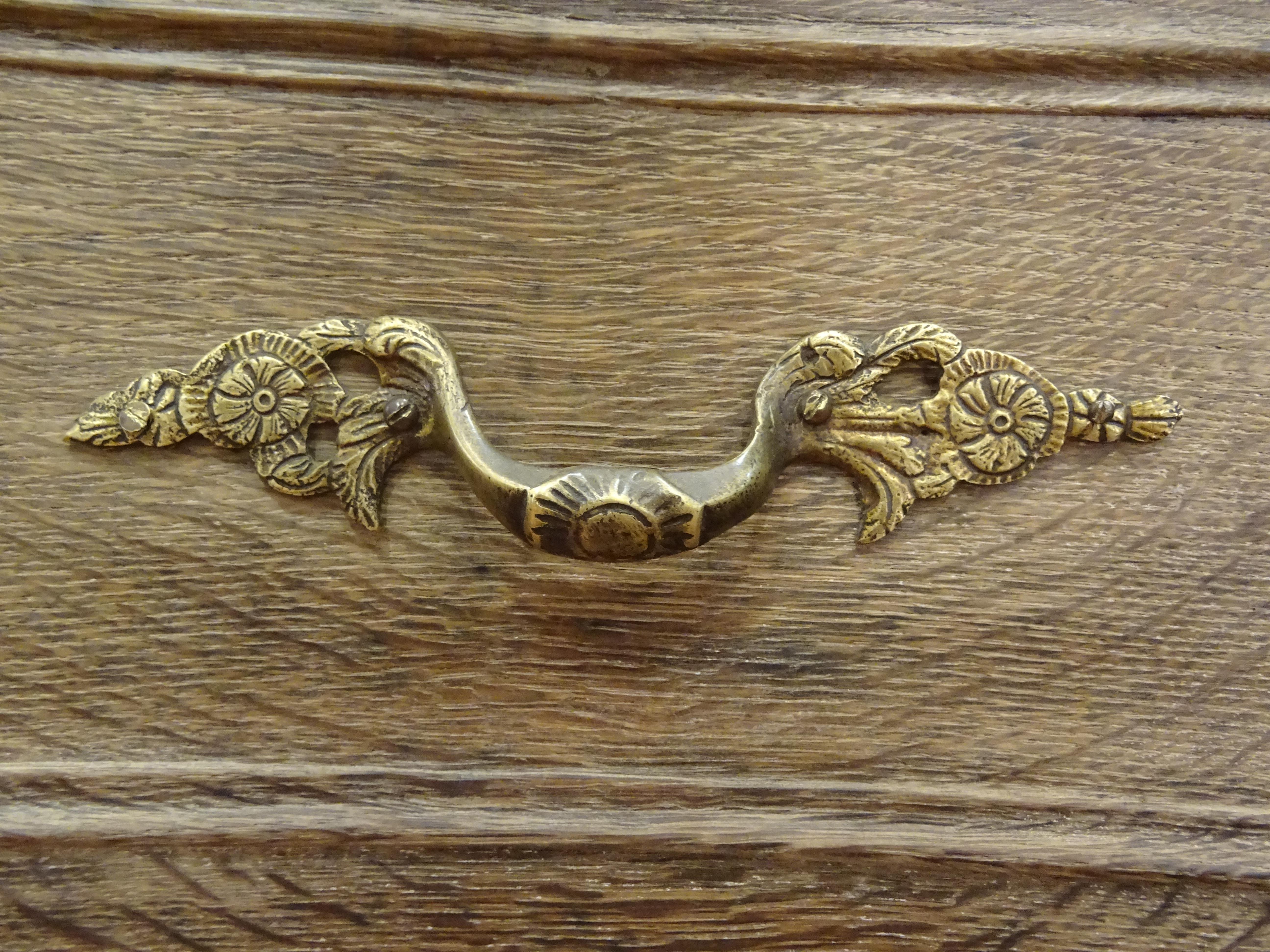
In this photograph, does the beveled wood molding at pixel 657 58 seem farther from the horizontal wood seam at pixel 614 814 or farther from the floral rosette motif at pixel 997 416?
the horizontal wood seam at pixel 614 814

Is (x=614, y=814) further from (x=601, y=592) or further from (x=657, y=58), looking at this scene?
(x=657, y=58)

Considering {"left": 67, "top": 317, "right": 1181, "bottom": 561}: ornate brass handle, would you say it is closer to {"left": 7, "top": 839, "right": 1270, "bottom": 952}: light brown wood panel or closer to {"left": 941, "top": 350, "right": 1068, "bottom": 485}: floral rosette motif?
{"left": 941, "top": 350, "right": 1068, "bottom": 485}: floral rosette motif

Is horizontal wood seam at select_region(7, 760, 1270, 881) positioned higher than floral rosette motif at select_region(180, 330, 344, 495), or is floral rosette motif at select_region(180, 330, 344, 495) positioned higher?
floral rosette motif at select_region(180, 330, 344, 495)

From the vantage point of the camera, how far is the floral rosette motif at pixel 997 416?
31 centimetres

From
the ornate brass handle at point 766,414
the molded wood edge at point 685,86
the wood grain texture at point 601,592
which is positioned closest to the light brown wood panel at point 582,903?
the wood grain texture at point 601,592

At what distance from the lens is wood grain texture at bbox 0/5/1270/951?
0.30m

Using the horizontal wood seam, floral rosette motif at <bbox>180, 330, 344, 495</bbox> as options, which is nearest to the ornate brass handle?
floral rosette motif at <bbox>180, 330, 344, 495</bbox>

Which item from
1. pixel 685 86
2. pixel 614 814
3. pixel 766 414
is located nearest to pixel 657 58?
pixel 685 86

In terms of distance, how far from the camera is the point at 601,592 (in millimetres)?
308

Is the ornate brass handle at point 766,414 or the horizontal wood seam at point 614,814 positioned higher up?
the ornate brass handle at point 766,414

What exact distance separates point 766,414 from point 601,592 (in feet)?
0.31

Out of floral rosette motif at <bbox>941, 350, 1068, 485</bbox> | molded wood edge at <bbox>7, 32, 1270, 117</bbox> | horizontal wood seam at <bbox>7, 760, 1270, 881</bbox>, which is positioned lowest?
horizontal wood seam at <bbox>7, 760, 1270, 881</bbox>

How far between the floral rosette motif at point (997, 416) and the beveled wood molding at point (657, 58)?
0.36 ft

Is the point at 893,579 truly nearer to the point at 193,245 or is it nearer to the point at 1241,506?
the point at 1241,506
